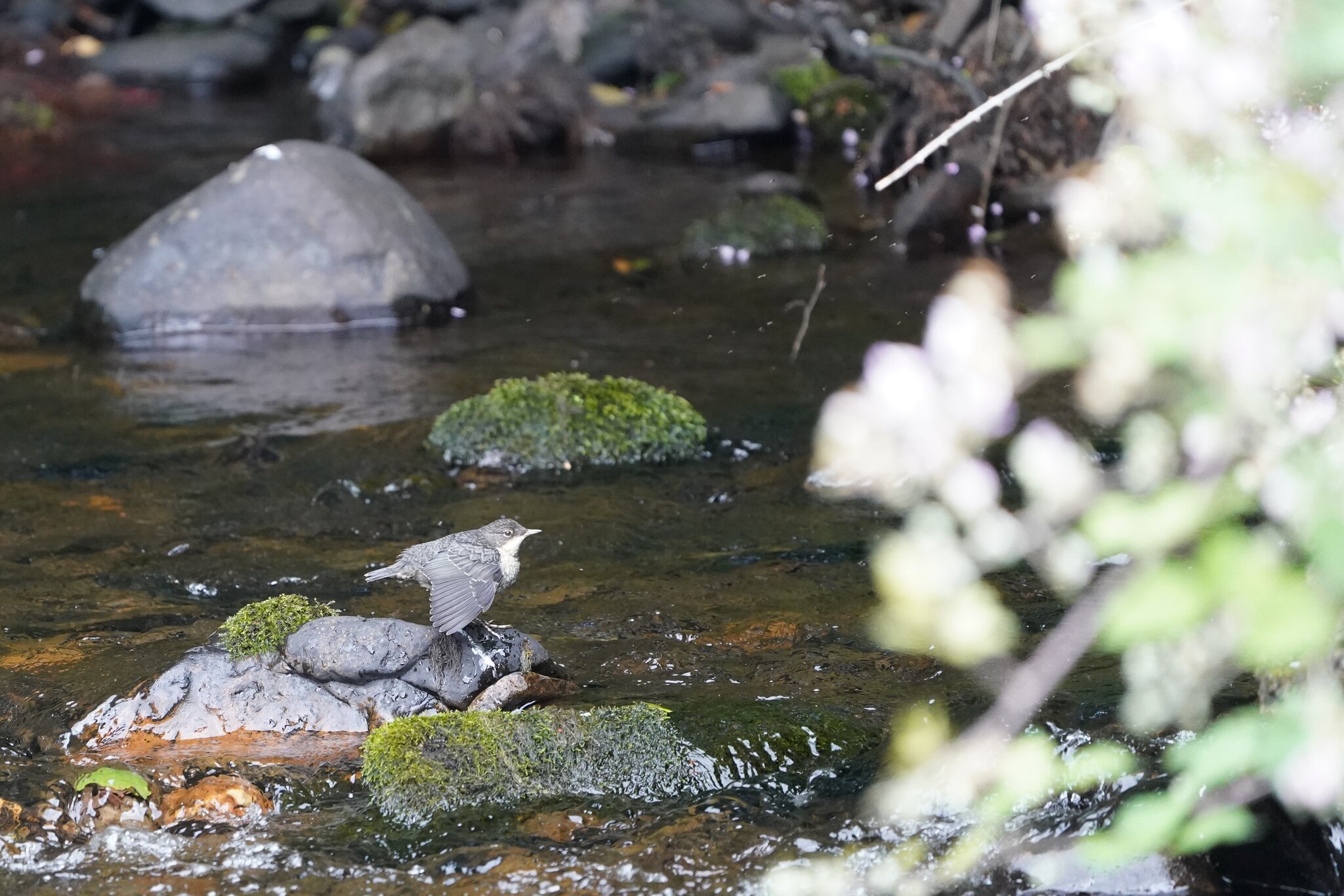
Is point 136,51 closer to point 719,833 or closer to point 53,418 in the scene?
point 53,418

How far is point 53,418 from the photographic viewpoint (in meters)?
7.33

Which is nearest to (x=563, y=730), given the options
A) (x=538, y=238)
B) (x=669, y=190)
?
(x=538, y=238)

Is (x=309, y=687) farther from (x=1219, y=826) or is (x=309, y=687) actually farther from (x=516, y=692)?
(x=1219, y=826)

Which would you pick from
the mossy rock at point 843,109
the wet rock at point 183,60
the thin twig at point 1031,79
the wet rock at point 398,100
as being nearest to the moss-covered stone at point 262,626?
the thin twig at point 1031,79

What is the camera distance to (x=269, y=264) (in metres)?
8.95

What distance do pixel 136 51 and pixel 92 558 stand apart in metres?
16.6

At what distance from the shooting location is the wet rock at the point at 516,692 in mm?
4062

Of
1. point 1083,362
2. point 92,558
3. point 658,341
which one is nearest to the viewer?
point 1083,362

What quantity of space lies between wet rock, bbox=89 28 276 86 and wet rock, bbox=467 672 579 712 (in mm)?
17866

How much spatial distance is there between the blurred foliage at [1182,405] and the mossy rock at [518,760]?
2.50 metres

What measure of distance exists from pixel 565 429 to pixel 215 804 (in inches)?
130

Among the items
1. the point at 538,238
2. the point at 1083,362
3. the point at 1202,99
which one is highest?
the point at 1202,99

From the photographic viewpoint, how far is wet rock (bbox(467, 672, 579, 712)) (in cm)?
406

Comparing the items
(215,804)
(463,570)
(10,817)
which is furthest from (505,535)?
(10,817)
